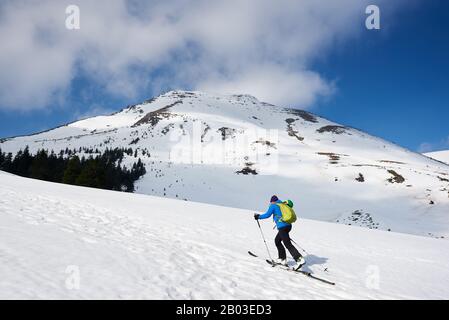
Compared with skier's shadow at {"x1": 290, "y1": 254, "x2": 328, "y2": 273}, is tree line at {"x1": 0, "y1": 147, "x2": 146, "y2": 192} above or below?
above

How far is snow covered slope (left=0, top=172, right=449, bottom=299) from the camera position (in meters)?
6.20

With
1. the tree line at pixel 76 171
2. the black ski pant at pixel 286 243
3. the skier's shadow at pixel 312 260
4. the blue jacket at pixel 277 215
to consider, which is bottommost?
the skier's shadow at pixel 312 260

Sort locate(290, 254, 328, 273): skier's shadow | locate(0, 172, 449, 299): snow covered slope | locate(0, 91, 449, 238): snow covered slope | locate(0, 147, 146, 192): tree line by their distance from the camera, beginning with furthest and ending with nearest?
locate(0, 147, 146, 192): tree line
locate(0, 91, 449, 238): snow covered slope
locate(290, 254, 328, 273): skier's shadow
locate(0, 172, 449, 299): snow covered slope

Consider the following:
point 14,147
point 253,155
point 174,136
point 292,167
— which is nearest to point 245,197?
point 292,167

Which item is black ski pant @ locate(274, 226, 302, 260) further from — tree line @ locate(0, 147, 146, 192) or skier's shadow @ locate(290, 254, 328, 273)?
tree line @ locate(0, 147, 146, 192)

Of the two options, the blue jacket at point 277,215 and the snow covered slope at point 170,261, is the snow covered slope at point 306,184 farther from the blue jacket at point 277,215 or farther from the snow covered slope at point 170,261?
the blue jacket at point 277,215

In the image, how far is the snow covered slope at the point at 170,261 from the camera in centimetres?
620

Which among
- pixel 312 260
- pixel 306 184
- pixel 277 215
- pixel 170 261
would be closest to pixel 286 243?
pixel 277 215

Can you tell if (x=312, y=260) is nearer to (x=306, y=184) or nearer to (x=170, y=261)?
(x=170, y=261)

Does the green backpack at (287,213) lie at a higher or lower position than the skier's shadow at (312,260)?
higher

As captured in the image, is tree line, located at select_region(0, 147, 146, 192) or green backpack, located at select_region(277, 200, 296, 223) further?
tree line, located at select_region(0, 147, 146, 192)

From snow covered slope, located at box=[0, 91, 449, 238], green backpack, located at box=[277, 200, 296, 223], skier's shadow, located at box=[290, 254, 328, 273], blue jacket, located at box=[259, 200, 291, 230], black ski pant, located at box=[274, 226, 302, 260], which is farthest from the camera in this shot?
snow covered slope, located at box=[0, 91, 449, 238]

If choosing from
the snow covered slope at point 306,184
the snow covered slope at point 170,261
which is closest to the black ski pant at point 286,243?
the snow covered slope at point 170,261

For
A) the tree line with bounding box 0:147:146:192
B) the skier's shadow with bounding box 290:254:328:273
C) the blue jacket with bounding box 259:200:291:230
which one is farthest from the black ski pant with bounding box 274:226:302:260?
the tree line with bounding box 0:147:146:192
